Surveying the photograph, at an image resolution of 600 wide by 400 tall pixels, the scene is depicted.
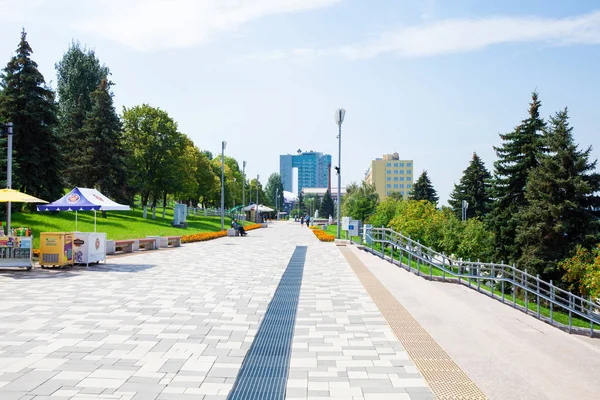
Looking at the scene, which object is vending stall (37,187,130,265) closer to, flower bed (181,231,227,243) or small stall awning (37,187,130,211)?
small stall awning (37,187,130,211)

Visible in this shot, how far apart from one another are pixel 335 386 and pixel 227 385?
3.63 feet

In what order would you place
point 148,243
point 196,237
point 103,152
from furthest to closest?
point 103,152 < point 196,237 < point 148,243

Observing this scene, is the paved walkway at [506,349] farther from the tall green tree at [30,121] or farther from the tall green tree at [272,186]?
the tall green tree at [272,186]

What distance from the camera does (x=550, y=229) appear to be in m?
29.8

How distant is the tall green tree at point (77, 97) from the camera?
41844 millimetres

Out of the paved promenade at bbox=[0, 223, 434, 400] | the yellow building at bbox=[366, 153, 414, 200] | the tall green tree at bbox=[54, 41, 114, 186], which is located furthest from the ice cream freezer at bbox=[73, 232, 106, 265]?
the yellow building at bbox=[366, 153, 414, 200]

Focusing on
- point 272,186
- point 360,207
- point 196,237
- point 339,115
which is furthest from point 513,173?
point 272,186

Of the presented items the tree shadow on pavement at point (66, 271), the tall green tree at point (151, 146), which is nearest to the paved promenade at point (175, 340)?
the tree shadow on pavement at point (66, 271)

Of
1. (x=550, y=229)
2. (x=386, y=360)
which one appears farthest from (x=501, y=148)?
(x=386, y=360)

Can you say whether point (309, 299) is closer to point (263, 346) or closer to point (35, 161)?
point (263, 346)

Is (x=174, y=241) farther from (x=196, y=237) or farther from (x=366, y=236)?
(x=366, y=236)

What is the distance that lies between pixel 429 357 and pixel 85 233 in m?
13.5

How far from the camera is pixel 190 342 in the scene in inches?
256

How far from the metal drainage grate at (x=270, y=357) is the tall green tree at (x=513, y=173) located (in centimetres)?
2914
